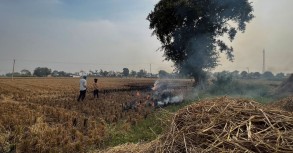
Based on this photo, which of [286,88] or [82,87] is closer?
[82,87]

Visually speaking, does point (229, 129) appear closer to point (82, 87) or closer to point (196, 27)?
point (82, 87)

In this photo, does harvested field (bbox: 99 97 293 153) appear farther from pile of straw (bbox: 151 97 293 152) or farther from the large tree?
the large tree

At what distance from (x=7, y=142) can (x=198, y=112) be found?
6822 millimetres

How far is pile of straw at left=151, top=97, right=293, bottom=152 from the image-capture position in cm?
321

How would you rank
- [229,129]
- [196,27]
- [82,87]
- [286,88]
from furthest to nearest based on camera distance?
1. [196,27]
2. [286,88]
3. [82,87]
4. [229,129]

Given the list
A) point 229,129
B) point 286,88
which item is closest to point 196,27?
point 286,88

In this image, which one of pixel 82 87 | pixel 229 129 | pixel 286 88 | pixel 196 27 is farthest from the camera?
pixel 196 27

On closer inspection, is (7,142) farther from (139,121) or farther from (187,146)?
(187,146)

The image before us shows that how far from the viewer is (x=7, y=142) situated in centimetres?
912

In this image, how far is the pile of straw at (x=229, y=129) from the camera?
3207 millimetres

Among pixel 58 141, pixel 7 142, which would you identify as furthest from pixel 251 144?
pixel 7 142

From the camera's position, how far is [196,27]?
3045cm

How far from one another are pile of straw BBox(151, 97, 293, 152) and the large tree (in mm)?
25926

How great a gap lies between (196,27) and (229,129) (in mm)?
27666
